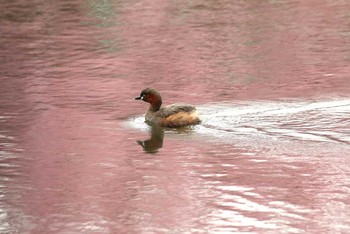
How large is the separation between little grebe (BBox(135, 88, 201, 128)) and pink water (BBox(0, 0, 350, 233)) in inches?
6.3

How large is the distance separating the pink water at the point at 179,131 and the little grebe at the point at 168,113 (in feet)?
0.53

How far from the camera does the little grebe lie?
15992 millimetres

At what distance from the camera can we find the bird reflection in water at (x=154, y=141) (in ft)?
49.0

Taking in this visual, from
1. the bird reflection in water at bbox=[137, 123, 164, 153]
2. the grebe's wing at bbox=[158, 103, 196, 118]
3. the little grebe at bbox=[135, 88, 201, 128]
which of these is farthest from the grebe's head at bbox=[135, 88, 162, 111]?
the bird reflection in water at bbox=[137, 123, 164, 153]

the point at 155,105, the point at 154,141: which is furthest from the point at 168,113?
the point at 154,141

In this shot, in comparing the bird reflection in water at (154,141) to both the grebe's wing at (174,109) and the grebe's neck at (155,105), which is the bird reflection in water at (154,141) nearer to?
the grebe's wing at (174,109)

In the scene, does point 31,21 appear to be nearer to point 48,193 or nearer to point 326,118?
point 326,118

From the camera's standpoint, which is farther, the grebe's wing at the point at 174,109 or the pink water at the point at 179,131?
the grebe's wing at the point at 174,109

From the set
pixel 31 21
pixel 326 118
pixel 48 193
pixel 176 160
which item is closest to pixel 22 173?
pixel 48 193

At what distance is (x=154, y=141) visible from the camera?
15445mm

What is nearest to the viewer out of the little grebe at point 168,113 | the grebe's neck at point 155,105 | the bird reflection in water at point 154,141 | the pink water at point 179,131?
the pink water at point 179,131

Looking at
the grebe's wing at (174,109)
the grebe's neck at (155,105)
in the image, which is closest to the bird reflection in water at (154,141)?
the grebe's wing at (174,109)

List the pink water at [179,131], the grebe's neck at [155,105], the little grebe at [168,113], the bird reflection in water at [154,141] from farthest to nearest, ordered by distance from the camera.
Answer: the grebe's neck at [155,105] → the little grebe at [168,113] → the bird reflection in water at [154,141] → the pink water at [179,131]

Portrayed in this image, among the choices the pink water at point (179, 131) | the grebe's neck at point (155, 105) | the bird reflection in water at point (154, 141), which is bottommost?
the bird reflection in water at point (154, 141)
